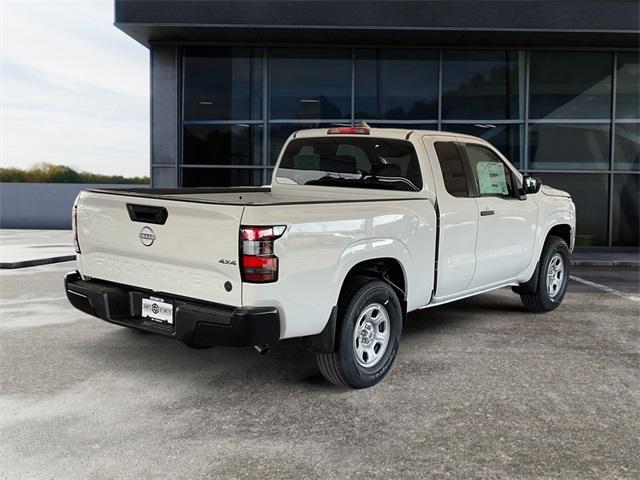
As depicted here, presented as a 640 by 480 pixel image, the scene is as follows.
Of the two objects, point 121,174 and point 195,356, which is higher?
point 121,174

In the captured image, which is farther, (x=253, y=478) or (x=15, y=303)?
(x=15, y=303)

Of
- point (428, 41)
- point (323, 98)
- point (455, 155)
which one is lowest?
point (455, 155)

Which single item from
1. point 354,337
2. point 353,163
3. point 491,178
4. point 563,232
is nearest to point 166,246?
point 354,337

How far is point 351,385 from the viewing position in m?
4.47

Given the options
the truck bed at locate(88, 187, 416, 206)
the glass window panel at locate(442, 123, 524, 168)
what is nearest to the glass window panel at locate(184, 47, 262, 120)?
the glass window panel at locate(442, 123, 524, 168)

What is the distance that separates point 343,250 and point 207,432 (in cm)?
146

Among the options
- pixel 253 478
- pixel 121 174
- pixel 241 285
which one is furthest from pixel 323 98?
pixel 121 174

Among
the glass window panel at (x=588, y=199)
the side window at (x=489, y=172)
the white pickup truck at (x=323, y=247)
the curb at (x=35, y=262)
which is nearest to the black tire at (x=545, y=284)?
the white pickup truck at (x=323, y=247)

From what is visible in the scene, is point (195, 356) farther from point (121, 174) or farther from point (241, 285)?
point (121, 174)

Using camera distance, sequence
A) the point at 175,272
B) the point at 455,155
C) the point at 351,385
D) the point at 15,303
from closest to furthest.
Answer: the point at 175,272 → the point at 351,385 → the point at 455,155 → the point at 15,303

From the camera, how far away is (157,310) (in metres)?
4.26

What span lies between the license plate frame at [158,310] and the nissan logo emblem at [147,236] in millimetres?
374

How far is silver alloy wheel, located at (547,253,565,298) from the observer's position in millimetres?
7398

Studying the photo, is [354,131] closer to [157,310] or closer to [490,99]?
[157,310]
